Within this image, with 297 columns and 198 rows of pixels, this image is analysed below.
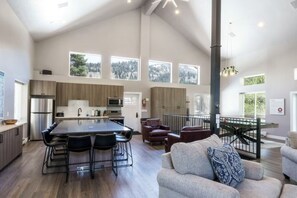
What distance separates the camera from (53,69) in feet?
26.3

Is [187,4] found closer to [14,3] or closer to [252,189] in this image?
[14,3]

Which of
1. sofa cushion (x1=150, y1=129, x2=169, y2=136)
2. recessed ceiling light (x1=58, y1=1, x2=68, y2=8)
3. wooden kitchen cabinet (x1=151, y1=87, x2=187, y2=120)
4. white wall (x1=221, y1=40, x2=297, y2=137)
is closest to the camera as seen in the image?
recessed ceiling light (x1=58, y1=1, x2=68, y2=8)

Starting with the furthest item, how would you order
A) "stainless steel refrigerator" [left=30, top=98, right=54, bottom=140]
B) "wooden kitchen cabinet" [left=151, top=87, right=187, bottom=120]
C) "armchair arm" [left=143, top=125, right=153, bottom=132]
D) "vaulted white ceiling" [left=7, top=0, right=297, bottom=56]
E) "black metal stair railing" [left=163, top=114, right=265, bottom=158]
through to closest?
"wooden kitchen cabinet" [left=151, top=87, right=187, bottom=120] → "stainless steel refrigerator" [left=30, top=98, right=54, bottom=140] → "armchair arm" [left=143, top=125, right=153, bottom=132] → "vaulted white ceiling" [left=7, top=0, right=297, bottom=56] → "black metal stair railing" [left=163, top=114, right=265, bottom=158]

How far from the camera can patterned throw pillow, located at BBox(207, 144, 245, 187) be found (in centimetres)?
203

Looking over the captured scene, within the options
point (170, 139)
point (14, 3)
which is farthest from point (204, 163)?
point (14, 3)

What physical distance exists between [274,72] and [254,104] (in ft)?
5.51

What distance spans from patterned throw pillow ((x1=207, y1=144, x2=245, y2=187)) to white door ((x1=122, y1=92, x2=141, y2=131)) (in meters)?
7.03

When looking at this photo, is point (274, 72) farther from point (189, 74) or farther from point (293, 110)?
point (189, 74)

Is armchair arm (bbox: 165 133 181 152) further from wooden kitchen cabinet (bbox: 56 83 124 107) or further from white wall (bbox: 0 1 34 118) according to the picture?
white wall (bbox: 0 1 34 118)

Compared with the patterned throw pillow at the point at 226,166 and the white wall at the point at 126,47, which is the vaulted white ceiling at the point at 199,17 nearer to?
the white wall at the point at 126,47

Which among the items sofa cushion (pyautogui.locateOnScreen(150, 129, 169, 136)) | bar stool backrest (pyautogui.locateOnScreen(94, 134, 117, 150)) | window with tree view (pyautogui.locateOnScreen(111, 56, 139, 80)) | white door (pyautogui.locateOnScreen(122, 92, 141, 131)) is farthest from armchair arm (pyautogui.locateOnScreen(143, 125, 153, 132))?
window with tree view (pyautogui.locateOnScreen(111, 56, 139, 80))

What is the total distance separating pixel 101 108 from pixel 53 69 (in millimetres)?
2486

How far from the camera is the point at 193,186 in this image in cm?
185

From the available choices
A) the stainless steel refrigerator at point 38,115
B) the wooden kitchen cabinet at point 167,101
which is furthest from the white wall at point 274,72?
the stainless steel refrigerator at point 38,115
